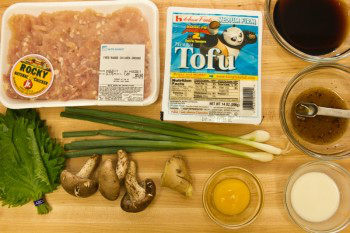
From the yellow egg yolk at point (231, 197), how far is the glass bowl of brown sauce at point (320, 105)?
0.66 ft

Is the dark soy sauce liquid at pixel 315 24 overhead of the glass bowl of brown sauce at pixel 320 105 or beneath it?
overhead

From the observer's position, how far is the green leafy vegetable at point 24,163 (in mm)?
995

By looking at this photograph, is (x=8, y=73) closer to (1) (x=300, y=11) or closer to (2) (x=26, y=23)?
(2) (x=26, y=23)

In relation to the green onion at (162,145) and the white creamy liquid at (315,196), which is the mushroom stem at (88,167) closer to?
the green onion at (162,145)

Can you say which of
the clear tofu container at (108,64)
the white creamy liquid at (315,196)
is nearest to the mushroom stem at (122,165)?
the clear tofu container at (108,64)

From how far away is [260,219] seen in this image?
1027 millimetres

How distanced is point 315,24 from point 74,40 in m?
0.71

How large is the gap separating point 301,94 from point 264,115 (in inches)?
4.8

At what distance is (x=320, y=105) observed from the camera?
1.02 m

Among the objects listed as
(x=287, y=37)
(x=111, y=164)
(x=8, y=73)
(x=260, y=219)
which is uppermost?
(x=287, y=37)

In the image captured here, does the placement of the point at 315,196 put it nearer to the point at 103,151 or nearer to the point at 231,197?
the point at 231,197

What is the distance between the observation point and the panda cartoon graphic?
3.37 ft

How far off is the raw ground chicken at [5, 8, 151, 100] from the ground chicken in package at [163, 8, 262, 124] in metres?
0.09

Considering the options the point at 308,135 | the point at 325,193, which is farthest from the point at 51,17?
the point at 325,193
